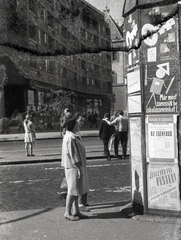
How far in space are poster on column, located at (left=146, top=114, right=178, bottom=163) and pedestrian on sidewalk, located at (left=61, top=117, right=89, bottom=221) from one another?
930 millimetres

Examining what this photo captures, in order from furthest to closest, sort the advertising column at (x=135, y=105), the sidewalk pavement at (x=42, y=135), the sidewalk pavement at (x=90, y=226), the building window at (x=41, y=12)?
the sidewalk pavement at (x=42, y=135), the building window at (x=41, y=12), the advertising column at (x=135, y=105), the sidewalk pavement at (x=90, y=226)

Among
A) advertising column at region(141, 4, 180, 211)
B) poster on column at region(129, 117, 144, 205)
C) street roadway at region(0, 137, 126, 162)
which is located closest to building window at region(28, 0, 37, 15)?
advertising column at region(141, 4, 180, 211)

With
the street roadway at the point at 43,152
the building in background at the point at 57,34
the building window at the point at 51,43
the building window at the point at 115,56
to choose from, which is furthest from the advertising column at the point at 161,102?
the street roadway at the point at 43,152

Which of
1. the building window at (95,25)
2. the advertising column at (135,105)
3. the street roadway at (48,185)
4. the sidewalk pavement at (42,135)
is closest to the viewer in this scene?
the advertising column at (135,105)

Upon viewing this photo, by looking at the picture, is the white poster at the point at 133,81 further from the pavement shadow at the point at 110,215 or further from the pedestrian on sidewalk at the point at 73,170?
the pavement shadow at the point at 110,215

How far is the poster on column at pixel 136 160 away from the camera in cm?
487

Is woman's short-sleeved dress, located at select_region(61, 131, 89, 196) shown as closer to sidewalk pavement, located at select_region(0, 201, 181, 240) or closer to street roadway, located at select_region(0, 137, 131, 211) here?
sidewalk pavement, located at select_region(0, 201, 181, 240)

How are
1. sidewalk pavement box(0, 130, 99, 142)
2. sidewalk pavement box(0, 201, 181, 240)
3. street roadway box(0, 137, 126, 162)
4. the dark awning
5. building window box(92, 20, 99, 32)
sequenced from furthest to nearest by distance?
sidewalk pavement box(0, 130, 99, 142), street roadway box(0, 137, 126, 162), building window box(92, 20, 99, 32), the dark awning, sidewalk pavement box(0, 201, 181, 240)

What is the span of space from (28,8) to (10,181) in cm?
403

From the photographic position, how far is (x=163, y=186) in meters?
4.66

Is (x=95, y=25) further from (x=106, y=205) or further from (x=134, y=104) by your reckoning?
(x=106, y=205)

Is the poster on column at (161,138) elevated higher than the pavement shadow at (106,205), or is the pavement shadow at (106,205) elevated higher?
the poster on column at (161,138)

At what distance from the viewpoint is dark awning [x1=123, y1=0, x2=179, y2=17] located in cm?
434

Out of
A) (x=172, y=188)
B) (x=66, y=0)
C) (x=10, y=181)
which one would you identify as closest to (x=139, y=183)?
(x=172, y=188)
